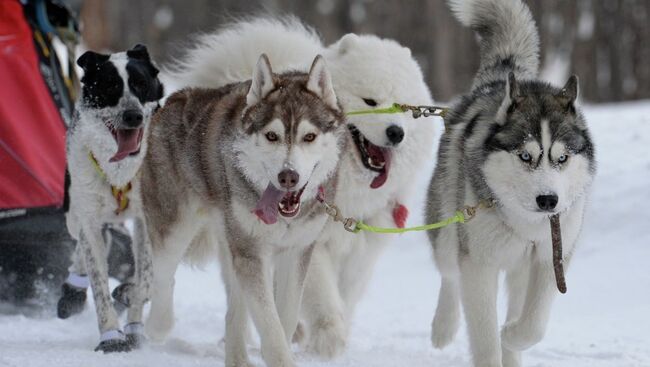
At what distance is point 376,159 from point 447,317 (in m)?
0.89

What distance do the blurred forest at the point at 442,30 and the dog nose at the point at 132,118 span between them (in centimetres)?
1287

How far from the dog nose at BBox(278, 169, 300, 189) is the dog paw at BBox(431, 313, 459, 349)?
161 cm

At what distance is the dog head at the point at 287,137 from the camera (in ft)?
12.5

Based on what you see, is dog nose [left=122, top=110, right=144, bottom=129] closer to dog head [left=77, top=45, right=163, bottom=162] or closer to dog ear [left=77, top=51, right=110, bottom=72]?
dog head [left=77, top=45, right=163, bottom=162]

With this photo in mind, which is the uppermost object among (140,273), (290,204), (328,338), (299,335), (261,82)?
(261,82)

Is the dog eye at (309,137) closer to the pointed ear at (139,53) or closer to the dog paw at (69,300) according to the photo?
the pointed ear at (139,53)

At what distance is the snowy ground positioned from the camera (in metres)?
4.68

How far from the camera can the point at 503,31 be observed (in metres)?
5.17

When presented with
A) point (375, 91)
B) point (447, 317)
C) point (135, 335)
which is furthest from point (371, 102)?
point (135, 335)

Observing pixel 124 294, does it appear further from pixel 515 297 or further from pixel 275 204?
pixel 515 297

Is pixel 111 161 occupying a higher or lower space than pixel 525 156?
lower

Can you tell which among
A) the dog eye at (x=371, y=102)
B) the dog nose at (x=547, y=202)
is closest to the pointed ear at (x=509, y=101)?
the dog nose at (x=547, y=202)

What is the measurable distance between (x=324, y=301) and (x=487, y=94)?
1.29 meters

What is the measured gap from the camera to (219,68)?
17.6ft
